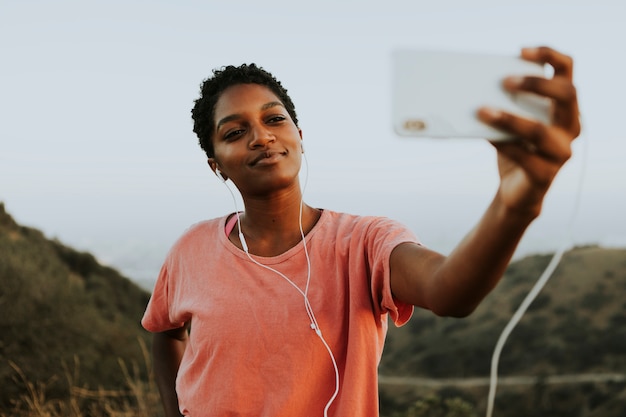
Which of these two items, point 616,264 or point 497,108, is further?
point 616,264

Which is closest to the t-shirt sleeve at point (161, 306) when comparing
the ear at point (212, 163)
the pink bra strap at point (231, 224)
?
the pink bra strap at point (231, 224)

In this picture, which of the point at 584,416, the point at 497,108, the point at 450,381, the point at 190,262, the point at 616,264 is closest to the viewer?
the point at 497,108

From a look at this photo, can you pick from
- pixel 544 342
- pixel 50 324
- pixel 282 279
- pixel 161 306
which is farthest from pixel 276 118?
pixel 544 342

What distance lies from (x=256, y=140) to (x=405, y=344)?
3154cm

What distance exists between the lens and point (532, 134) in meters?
1.06

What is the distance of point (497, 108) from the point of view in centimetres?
113

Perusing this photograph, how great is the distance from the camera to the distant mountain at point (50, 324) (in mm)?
6910

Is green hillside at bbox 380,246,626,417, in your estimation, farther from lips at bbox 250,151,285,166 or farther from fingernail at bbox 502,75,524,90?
fingernail at bbox 502,75,524,90

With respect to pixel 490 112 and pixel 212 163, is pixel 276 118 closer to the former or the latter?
pixel 212 163

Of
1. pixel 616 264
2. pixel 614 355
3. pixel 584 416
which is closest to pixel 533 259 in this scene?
pixel 616 264

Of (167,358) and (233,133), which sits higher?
(233,133)

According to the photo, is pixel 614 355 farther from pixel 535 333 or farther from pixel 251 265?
pixel 251 265

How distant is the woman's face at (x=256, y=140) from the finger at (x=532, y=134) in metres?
0.98

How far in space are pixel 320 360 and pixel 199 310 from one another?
42cm
